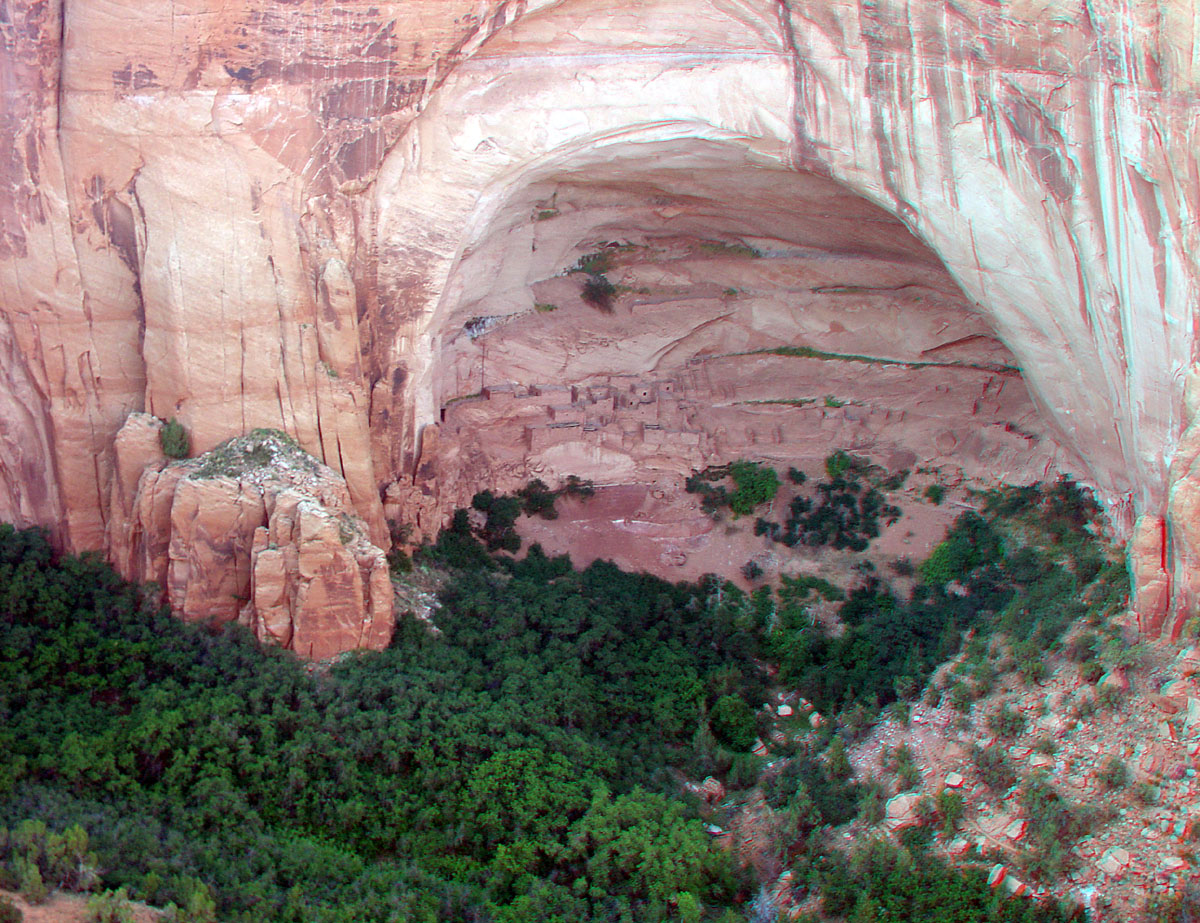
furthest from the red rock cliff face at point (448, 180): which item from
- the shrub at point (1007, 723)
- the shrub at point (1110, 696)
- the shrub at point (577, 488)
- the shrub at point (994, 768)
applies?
the shrub at point (577, 488)

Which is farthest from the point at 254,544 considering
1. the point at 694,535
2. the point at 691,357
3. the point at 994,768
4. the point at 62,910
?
the point at 994,768

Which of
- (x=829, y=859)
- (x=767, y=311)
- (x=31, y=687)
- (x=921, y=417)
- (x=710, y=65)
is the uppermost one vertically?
(x=710, y=65)

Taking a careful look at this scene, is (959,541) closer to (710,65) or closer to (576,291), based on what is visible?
(576,291)

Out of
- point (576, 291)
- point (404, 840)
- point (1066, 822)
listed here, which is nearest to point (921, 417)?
point (576, 291)

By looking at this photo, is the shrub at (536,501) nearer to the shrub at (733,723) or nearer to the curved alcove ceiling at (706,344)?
the curved alcove ceiling at (706,344)

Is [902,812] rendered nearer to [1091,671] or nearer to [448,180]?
[1091,671]

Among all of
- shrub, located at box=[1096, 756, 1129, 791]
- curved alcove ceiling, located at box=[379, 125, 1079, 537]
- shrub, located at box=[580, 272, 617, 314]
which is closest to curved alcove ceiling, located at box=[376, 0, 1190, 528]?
curved alcove ceiling, located at box=[379, 125, 1079, 537]
